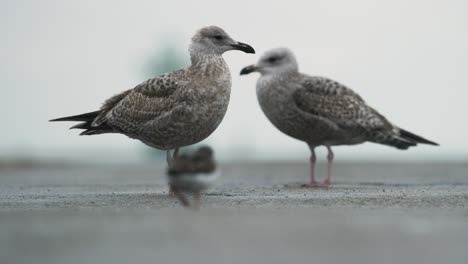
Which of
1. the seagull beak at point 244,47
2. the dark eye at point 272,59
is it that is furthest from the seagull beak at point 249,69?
the seagull beak at point 244,47

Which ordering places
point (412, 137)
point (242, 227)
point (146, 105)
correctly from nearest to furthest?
point (242, 227), point (146, 105), point (412, 137)

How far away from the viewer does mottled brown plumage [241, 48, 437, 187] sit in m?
12.2

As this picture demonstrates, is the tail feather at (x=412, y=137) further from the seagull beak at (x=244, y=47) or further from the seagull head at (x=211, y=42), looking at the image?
the seagull head at (x=211, y=42)

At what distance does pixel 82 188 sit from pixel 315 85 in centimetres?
411

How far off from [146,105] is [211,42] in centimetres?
129

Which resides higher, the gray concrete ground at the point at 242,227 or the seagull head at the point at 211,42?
the seagull head at the point at 211,42

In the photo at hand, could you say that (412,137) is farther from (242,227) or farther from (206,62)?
(242,227)

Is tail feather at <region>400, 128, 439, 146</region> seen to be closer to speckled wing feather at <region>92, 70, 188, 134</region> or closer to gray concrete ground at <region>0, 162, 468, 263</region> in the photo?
gray concrete ground at <region>0, 162, 468, 263</region>

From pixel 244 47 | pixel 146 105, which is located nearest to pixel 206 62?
pixel 244 47

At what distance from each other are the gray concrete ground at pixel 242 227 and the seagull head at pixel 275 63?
2319 mm

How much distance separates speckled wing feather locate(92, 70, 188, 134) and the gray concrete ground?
998mm

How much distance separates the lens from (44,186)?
13656 mm

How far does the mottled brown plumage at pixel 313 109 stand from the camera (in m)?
12.2

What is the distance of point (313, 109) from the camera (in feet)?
39.9
